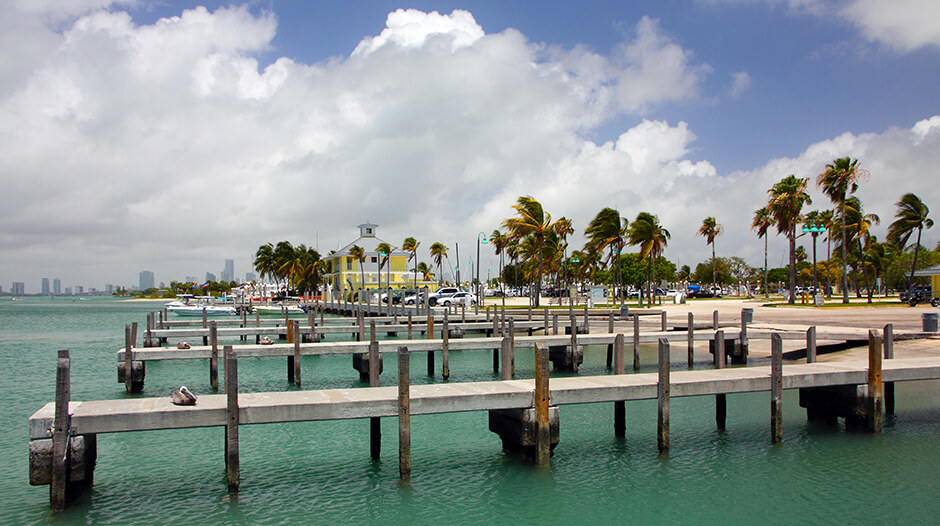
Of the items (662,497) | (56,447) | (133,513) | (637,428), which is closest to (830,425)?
(637,428)

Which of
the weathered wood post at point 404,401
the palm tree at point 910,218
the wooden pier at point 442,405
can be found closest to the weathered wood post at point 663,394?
the wooden pier at point 442,405

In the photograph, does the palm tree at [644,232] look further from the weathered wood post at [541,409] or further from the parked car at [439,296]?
the weathered wood post at [541,409]

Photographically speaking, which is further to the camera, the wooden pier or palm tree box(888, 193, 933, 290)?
palm tree box(888, 193, 933, 290)

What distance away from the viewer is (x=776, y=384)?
1441 centimetres

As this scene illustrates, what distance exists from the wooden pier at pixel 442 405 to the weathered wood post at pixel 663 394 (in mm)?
20

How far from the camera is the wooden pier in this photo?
35.4 feet

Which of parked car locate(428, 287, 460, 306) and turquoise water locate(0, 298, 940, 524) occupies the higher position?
parked car locate(428, 287, 460, 306)

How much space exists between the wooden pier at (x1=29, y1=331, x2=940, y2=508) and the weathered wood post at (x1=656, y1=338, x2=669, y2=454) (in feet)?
0.07

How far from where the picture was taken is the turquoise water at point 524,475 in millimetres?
11227

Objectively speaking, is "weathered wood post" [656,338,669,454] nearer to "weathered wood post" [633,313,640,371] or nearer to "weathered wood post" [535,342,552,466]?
"weathered wood post" [535,342,552,466]

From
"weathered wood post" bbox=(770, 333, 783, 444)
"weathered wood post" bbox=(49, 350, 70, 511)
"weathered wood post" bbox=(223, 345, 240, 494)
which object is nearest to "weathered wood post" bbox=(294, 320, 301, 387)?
"weathered wood post" bbox=(223, 345, 240, 494)

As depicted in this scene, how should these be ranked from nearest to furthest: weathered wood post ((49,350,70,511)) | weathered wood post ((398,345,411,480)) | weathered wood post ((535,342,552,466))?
weathered wood post ((49,350,70,511)), weathered wood post ((398,345,411,480)), weathered wood post ((535,342,552,466))

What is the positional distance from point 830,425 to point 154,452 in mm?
15522

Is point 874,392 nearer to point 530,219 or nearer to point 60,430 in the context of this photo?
point 60,430
